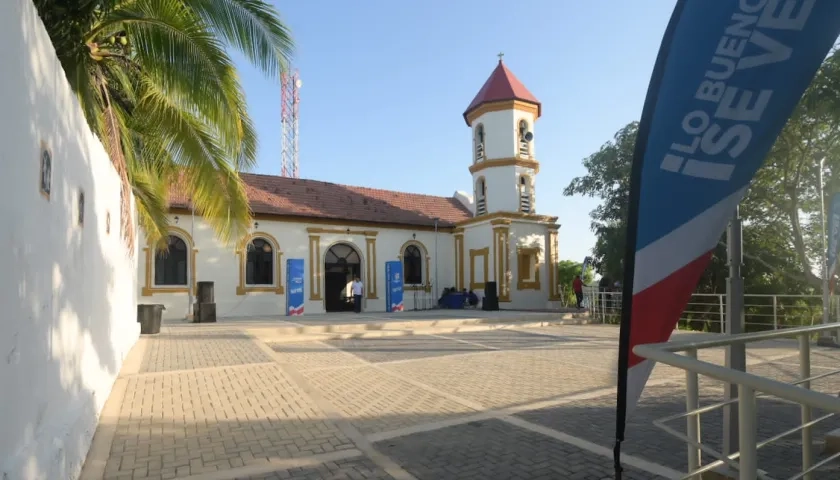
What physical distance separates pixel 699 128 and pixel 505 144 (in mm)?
22516

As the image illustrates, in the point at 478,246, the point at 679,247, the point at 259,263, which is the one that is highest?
the point at 478,246

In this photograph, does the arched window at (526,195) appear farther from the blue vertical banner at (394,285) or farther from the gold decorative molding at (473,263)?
the blue vertical banner at (394,285)

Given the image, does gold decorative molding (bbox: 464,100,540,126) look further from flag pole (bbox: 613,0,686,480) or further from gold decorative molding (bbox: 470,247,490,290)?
flag pole (bbox: 613,0,686,480)

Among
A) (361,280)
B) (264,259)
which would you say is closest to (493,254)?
(361,280)

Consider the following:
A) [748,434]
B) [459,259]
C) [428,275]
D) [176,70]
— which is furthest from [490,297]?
[748,434]

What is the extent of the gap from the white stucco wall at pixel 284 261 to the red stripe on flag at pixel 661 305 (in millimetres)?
17862

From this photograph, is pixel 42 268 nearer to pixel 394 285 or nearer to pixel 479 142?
pixel 394 285

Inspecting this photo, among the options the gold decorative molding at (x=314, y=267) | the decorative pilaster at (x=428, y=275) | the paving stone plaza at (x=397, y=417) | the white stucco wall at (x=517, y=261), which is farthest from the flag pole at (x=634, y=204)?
the decorative pilaster at (x=428, y=275)

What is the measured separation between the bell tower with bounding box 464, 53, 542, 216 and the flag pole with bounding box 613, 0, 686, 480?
72.3 feet

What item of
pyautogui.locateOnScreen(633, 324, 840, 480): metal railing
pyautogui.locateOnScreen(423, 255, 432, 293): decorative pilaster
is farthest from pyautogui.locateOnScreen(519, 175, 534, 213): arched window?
pyautogui.locateOnScreen(633, 324, 840, 480): metal railing

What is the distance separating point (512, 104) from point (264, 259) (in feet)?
43.6

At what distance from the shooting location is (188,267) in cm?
2031

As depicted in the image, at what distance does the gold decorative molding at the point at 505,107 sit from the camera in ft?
79.9

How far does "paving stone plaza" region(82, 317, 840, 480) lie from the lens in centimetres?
A: 415
